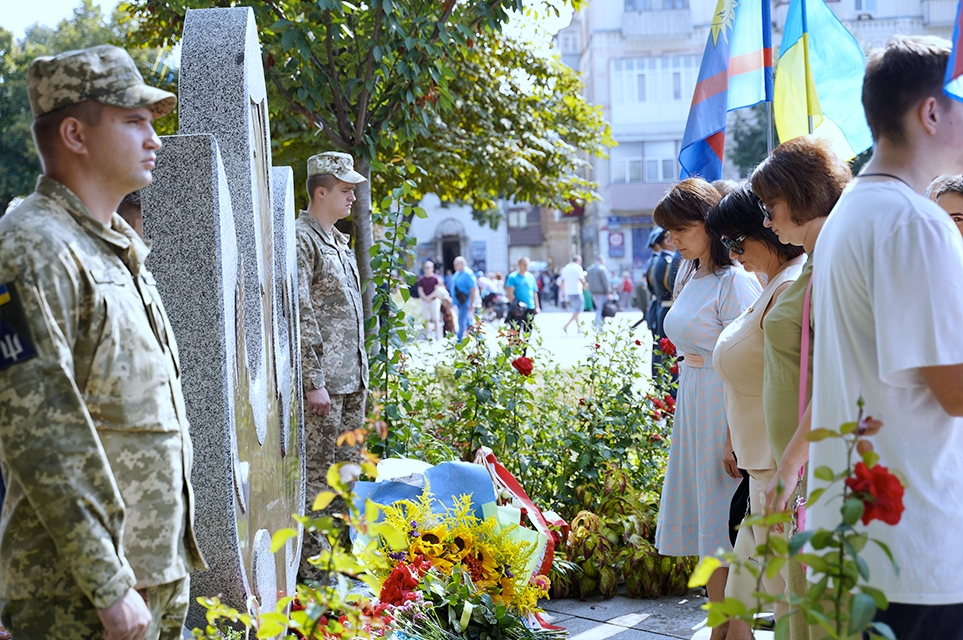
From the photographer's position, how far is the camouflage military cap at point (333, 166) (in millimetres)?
4855

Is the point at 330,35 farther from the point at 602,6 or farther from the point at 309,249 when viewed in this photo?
the point at 602,6

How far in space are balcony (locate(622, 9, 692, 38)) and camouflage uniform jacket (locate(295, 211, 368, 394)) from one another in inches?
1520

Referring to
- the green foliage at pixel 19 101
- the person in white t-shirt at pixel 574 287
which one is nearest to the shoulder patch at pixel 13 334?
the person in white t-shirt at pixel 574 287

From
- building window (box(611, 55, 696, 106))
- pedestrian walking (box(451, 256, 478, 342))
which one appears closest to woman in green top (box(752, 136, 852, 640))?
pedestrian walking (box(451, 256, 478, 342))

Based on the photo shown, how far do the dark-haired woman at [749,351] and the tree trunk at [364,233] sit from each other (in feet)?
11.1

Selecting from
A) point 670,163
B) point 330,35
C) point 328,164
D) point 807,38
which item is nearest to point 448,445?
point 328,164

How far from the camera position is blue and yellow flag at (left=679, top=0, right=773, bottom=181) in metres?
5.65

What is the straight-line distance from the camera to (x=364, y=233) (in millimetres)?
6715

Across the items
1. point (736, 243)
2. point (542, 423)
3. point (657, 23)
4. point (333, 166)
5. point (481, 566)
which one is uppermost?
point (657, 23)

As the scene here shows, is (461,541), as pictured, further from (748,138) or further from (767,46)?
(748,138)

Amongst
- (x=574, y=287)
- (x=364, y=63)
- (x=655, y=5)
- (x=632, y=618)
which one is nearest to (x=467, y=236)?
(x=655, y=5)

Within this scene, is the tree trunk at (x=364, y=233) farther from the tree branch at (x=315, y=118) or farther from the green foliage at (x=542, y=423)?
the green foliage at (x=542, y=423)

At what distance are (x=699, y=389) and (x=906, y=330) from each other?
236 cm

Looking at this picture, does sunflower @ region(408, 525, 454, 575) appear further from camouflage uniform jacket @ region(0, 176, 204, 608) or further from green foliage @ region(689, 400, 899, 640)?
green foliage @ region(689, 400, 899, 640)
